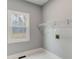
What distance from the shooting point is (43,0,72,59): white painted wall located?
1474 mm

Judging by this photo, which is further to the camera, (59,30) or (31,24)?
(31,24)

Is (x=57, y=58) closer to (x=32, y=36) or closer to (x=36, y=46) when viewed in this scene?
(x=36, y=46)

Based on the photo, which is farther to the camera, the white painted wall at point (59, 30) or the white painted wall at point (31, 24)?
the white painted wall at point (31, 24)

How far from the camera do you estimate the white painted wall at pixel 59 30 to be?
1474 millimetres

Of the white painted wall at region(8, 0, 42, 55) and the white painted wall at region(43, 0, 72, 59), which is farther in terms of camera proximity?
the white painted wall at region(8, 0, 42, 55)

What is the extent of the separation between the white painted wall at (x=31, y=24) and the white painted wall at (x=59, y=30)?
22 cm

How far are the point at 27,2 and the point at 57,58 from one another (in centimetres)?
158

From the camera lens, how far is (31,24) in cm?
205

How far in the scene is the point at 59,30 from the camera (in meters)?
1.68

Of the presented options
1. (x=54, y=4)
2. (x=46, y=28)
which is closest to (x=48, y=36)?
(x=46, y=28)

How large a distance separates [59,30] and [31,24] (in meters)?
0.79

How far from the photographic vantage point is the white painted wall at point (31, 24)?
5.69 feet

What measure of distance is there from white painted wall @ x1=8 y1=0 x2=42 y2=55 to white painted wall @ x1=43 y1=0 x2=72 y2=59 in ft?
0.71

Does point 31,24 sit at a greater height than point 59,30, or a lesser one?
greater
